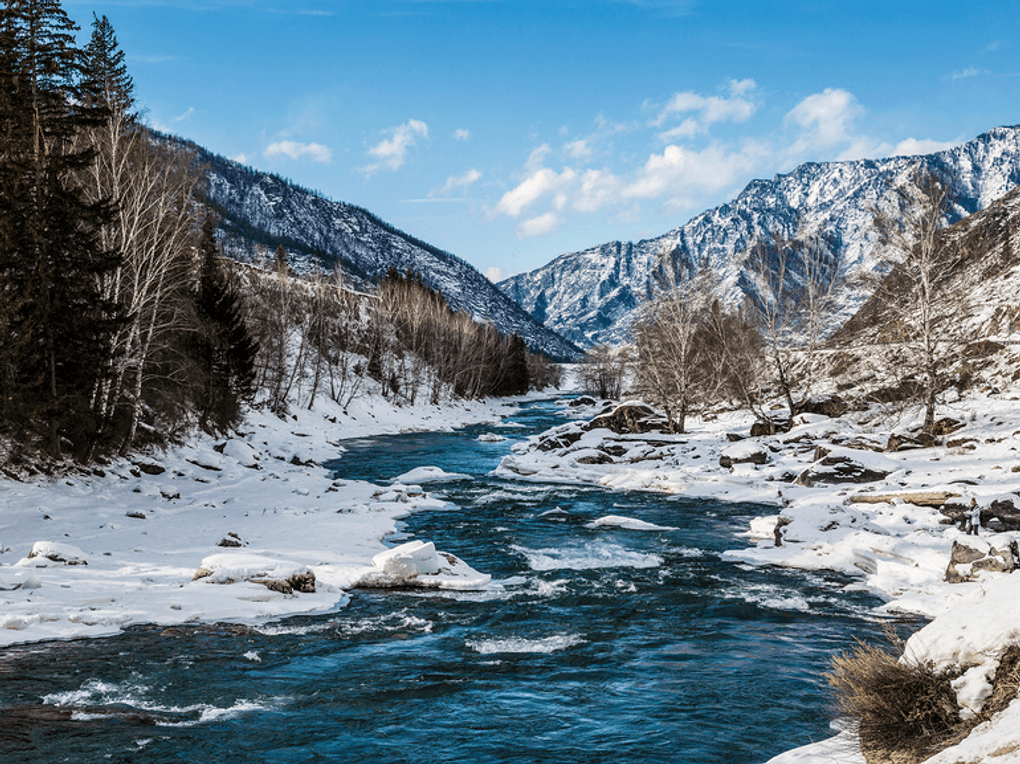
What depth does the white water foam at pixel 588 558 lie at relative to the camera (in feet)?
49.3

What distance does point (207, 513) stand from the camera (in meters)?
19.0

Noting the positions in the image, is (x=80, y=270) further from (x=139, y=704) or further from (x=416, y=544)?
(x=139, y=704)

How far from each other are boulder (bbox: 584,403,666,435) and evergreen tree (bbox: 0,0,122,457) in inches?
1036

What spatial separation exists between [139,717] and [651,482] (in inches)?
839

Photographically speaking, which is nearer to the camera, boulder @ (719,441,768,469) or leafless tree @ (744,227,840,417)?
boulder @ (719,441,768,469)

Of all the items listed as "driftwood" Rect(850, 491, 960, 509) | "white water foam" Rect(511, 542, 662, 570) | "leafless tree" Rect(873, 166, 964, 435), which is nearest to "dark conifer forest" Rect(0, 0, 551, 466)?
"white water foam" Rect(511, 542, 662, 570)

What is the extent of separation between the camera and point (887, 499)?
18234 millimetres

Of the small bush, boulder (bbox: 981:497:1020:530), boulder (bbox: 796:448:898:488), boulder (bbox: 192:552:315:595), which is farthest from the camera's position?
boulder (bbox: 796:448:898:488)

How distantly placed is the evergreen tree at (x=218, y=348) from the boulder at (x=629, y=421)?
1984cm

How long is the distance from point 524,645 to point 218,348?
2876cm

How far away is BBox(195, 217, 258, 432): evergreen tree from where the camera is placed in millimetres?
32031

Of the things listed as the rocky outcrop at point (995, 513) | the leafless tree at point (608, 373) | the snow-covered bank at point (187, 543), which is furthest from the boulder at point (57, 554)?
the leafless tree at point (608, 373)

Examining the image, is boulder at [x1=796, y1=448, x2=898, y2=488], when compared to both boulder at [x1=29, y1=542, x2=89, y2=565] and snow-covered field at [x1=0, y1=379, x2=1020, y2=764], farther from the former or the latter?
boulder at [x1=29, y1=542, x2=89, y2=565]

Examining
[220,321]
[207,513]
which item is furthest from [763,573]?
[220,321]
